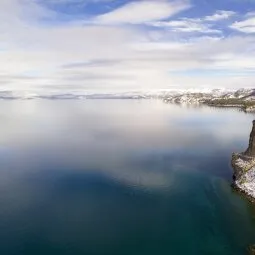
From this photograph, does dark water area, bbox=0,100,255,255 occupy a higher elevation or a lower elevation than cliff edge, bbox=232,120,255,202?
lower

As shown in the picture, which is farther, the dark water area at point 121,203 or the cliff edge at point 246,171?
the cliff edge at point 246,171

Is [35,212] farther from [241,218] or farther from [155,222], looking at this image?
[241,218]

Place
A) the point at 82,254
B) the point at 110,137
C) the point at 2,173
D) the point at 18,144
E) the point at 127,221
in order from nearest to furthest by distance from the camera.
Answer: the point at 82,254
the point at 127,221
the point at 2,173
the point at 18,144
the point at 110,137

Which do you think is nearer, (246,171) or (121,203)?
(121,203)

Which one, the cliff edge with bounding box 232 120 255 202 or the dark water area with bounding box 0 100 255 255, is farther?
the cliff edge with bounding box 232 120 255 202

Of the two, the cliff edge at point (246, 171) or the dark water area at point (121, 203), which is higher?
the cliff edge at point (246, 171)

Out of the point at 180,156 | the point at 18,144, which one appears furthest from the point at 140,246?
the point at 18,144

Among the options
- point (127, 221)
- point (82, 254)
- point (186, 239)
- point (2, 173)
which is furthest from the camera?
point (2, 173)

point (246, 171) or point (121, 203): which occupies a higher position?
point (246, 171)
